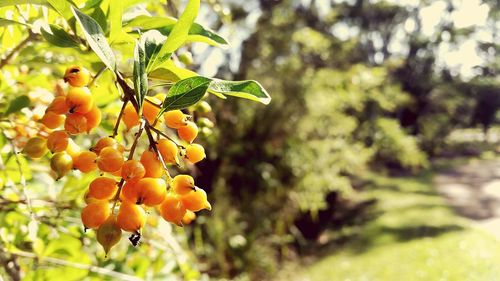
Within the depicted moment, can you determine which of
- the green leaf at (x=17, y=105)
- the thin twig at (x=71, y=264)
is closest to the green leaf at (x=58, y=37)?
the green leaf at (x=17, y=105)

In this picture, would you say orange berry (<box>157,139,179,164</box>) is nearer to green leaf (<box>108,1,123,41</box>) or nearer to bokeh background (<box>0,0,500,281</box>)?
green leaf (<box>108,1,123,41</box>)

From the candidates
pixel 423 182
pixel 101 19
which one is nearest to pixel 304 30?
pixel 423 182

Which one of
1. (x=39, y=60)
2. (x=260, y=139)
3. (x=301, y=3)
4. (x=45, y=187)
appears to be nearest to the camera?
(x=39, y=60)

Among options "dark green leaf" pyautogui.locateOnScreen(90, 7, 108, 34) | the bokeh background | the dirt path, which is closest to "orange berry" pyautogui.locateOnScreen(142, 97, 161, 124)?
"dark green leaf" pyautogui.locateOnScreen(90, 7, 108, 34)

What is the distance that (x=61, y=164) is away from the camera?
41 centimetres

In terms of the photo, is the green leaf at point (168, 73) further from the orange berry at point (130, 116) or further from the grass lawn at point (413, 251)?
the grass lawn at point (413, 251)

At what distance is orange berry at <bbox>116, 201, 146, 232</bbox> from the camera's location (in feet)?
1.23

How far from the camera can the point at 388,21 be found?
1534cm

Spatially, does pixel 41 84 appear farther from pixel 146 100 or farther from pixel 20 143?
pixel 146 100

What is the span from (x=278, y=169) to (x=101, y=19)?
211 inches

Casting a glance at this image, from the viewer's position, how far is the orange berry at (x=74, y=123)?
41 cm

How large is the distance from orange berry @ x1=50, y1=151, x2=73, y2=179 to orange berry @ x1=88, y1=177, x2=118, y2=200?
4 cm

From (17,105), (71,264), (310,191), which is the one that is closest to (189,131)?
(17,105)

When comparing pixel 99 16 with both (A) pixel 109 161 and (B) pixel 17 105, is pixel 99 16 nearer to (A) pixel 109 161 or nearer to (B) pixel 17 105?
(A) pixel 109 161
